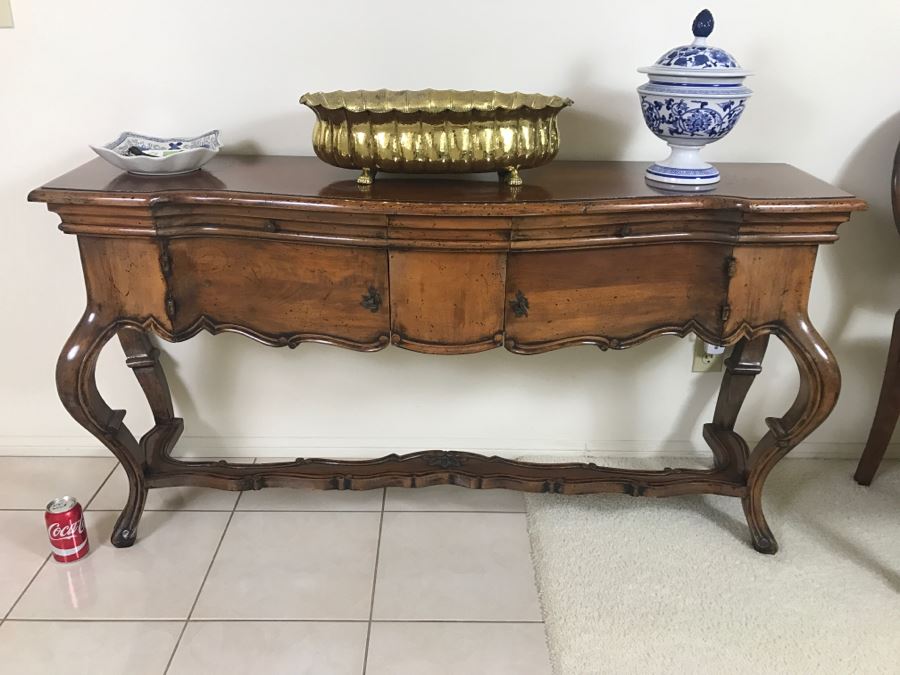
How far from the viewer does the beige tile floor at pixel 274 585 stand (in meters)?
1.38

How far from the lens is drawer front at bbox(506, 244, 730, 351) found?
1396 millimetres

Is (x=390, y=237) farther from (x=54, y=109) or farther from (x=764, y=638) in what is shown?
(x=764, y=638)

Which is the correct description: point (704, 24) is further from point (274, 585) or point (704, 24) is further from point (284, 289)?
point (274, 585)

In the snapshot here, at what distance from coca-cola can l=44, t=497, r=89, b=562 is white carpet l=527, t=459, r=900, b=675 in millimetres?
947

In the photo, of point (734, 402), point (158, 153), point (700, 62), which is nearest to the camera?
point (700, 62)

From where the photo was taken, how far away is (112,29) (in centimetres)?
160

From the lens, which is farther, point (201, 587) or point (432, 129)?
point (201, 587)

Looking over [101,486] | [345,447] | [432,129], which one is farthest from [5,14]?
[345,447]

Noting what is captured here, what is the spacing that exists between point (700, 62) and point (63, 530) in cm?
151

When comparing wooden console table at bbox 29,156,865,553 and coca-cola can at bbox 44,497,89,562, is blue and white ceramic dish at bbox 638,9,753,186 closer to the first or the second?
wooden console table at bbox 29,156,865,553

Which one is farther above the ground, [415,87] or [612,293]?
[415,87]

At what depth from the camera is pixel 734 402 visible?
1771 mm

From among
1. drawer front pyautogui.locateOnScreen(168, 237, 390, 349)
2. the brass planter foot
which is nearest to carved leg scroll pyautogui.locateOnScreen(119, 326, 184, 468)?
drawer front pyautogui.locateOnScreen(168, 237, 390, 349)

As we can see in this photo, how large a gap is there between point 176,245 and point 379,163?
15.7 inches
